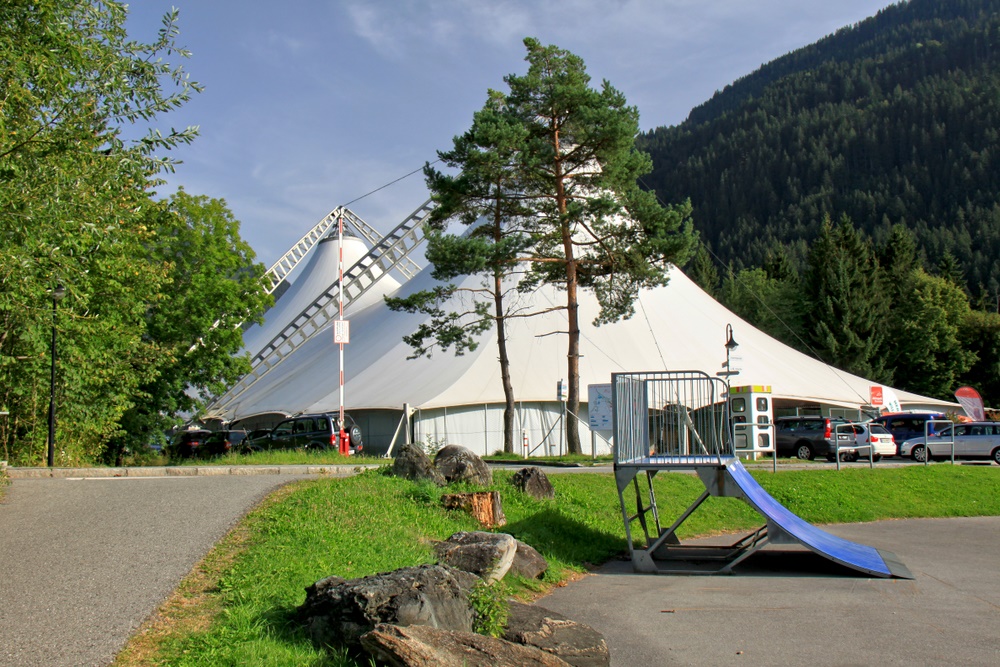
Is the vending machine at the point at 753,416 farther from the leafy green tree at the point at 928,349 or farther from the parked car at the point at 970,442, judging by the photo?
the leafy green tree at the point at 928,349

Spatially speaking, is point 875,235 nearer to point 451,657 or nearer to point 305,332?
point 305,332

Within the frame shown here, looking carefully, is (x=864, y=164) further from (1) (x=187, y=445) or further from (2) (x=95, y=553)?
(2) (x=95, y=553)

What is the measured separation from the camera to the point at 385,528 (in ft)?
29.5

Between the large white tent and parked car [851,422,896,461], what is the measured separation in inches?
121

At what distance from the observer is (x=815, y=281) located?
55062 mm

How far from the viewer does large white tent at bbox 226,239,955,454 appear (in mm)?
27141

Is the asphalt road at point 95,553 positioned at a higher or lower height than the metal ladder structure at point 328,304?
lower

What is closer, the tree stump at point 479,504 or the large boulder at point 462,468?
the tree stump at point 479,504

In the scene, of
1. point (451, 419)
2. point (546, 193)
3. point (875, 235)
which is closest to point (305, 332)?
point (451, 419)

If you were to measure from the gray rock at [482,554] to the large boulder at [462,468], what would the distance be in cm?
341

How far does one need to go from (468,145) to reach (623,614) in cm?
1683

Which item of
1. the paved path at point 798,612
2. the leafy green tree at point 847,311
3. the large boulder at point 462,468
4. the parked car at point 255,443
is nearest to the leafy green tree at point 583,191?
the parked car at point 255,443

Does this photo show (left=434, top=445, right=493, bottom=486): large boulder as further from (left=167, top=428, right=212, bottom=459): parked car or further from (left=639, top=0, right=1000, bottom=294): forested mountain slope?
(left=639, top=0, right=1000, bottom=294): forested mountain slope

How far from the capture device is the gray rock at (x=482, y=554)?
27.0 ft
